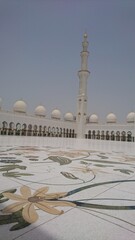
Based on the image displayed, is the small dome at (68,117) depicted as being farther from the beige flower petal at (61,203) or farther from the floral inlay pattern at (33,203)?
the beige flower petal at (61,203)

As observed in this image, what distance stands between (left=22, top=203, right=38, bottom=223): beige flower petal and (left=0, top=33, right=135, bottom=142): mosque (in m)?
18.5

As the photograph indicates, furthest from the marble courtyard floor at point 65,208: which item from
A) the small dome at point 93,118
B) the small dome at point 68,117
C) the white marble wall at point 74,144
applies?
the small dome at point 68,117

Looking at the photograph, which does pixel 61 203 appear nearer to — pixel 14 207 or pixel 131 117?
pixel 14 207

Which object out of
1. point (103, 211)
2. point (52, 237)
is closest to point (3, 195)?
point (52, 237)

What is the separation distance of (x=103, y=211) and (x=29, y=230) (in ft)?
1.71

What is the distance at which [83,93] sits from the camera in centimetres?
2331

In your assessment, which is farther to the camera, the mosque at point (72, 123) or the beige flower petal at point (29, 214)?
the mosque at point (72, 123)

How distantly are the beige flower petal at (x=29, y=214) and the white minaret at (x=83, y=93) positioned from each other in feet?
73.8

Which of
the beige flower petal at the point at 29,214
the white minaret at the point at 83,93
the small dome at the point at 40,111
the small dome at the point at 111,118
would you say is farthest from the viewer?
the small dome at the point at 111,118

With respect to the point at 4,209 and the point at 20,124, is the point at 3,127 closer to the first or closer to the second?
the point at 20,124

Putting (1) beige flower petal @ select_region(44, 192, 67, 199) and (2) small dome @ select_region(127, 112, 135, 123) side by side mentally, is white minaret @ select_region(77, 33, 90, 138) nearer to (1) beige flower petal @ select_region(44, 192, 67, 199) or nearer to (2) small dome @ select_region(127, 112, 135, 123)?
(2) small dome @ select_region(127, 112, 135, 123)

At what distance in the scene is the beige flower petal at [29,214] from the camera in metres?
1.06

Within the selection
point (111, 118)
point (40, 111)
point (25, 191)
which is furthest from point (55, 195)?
point (111, 118)

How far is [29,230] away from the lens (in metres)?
0.96
